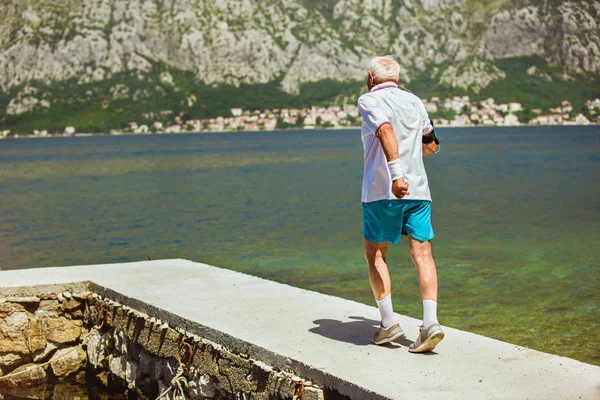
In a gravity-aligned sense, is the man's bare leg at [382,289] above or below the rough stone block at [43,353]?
above

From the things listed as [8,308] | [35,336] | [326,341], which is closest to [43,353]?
[35,336]

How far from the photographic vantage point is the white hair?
650cm

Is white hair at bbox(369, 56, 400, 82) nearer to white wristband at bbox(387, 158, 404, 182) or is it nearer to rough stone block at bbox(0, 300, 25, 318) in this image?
white wristband at bbox(387, 158, 404, 182)

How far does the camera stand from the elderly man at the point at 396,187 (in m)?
6.16

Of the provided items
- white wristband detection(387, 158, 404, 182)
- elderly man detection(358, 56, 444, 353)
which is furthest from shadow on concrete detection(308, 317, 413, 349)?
white wristband detection(387, 158, 404, 182)

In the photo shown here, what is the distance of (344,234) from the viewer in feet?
92.1

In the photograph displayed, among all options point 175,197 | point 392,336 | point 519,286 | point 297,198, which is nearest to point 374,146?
point 392,336

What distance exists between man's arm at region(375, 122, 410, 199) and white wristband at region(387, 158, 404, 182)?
16mm

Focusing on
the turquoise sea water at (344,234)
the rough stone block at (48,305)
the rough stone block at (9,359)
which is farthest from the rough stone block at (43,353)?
the turquoise sea water at (344,234)

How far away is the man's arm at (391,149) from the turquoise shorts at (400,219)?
143 millimetres

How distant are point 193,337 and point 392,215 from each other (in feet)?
7.64

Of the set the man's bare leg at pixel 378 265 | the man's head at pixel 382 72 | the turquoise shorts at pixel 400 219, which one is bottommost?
the man's bare leg at pixel 378 265

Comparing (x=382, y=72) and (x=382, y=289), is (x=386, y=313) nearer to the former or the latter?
(x=382, y=289)

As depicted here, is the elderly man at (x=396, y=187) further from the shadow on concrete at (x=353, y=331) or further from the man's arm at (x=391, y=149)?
the shadow on concrete at (x=353, y=331)
